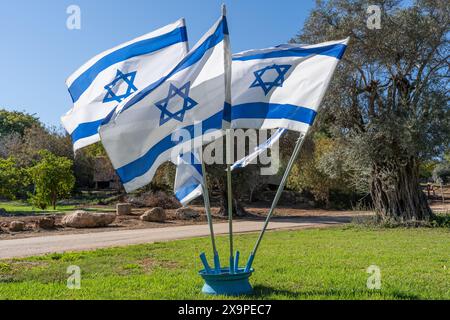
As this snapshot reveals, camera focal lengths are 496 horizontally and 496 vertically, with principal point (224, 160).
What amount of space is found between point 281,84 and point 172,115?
1.74 m

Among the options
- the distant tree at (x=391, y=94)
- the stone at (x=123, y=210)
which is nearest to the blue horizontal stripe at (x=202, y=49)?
the distant tree at (x=391, y=94)

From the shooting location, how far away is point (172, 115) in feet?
21.7

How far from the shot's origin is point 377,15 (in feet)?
59.2

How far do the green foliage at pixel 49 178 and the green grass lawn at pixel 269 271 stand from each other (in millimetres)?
12830

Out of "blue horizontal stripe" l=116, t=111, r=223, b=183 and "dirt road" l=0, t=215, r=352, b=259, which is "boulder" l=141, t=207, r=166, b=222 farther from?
"blue horizontal stripe" l=116, t=111, r=223, b=183

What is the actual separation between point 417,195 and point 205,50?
1598cm

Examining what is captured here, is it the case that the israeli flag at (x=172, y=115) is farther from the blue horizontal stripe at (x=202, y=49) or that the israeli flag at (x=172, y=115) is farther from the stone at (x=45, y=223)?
the stone at (x=45, y=223)

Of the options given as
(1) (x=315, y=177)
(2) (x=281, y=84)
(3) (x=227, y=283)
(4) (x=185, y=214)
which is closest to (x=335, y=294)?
(3) (x=227, y=283)

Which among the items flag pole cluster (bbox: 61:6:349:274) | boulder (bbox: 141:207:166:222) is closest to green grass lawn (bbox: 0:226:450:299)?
flag pole cluster (bbox: 61:6:349:274)

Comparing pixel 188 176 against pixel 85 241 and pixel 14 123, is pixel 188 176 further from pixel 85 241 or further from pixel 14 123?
pixel 14 123

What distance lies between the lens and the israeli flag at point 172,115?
21.0ft
